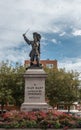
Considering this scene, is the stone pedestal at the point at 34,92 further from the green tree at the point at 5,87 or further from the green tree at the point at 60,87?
the green tree at the point at 60,87

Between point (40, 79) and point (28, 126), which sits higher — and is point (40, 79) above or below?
above

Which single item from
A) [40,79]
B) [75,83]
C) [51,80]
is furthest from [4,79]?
[40,79]

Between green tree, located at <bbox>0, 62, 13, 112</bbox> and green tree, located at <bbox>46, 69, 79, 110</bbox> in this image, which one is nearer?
green tree, located at <bbox>0, 62, 13, 112</bbox>

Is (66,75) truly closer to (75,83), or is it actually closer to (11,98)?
(75,83)

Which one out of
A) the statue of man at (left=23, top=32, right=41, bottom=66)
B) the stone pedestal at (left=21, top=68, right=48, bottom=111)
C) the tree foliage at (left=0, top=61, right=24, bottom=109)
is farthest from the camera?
the tree foliage at (left=0, top=61, right=24, bottom=109)

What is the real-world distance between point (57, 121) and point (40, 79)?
7.36 metres

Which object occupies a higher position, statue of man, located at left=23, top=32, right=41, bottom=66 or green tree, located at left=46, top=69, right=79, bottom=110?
statue of man, located at left=23, top=32, right=41, bottom=66

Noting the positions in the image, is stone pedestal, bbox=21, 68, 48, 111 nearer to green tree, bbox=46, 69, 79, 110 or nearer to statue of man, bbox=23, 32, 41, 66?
statue of man, bbox=23, 32, 41, 66

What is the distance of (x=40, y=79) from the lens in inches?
1120

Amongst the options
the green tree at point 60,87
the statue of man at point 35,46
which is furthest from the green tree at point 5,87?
the statue of man at point 35,46

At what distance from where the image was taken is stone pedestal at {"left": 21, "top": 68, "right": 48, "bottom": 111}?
2781 centimetres

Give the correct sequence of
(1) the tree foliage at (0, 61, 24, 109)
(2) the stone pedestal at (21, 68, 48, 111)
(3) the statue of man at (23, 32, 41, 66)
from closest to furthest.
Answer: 1. (2) the stone pedestal at (21, 68, 48, 111)
2. (3) the statue of man at (23, 32, 41, 66)
3. (1) the tree foliage at (0, 61, 24, 109)

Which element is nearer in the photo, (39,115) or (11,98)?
(39,115)

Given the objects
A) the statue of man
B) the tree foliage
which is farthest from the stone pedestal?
the tree foliage
